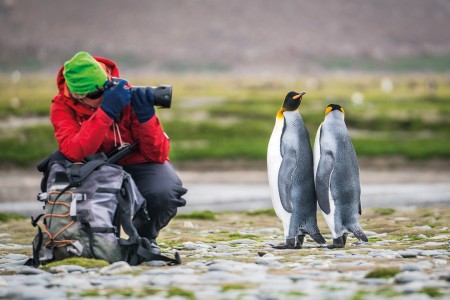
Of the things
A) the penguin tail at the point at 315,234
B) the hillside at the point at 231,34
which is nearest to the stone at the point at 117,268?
the penguin tail at the point at 315,234

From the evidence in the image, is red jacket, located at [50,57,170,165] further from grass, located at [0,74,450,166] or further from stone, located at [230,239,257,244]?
grass, located at [0,74,450,166]

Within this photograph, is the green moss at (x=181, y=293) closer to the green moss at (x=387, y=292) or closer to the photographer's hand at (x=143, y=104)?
the green moss at (x=387, y=292)

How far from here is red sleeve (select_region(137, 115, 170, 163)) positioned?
5.74 meters

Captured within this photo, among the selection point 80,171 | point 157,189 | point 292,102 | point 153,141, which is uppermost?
point 292,102

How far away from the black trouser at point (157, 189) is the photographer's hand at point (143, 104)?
447 millimetres

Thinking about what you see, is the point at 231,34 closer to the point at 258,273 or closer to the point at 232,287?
the point at 258,273

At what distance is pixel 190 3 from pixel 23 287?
15693 cm

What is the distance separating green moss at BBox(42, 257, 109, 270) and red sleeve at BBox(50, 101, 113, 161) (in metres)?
0.67

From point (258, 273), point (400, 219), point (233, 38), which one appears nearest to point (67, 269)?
point (258, 273)

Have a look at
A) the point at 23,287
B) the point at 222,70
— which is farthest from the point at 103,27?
the point at 23,287

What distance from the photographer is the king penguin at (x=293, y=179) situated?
658 centimetres

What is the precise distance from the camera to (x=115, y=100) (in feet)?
18.2

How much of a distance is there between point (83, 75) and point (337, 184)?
2.10 m

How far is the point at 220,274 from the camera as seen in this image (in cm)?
506
